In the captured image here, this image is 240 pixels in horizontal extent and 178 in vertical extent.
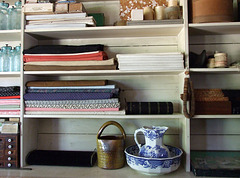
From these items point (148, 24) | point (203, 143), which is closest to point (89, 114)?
point (148, 24)

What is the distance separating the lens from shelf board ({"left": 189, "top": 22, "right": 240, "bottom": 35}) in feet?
4.46

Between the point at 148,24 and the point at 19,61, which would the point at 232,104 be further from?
the point at 19,61

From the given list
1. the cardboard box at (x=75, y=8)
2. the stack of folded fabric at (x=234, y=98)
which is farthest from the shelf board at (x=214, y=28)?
the cardboard box at (x=75, y=8)

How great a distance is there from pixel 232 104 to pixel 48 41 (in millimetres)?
1398

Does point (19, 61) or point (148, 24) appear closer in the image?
point (148, 24)

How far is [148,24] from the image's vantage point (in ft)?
4.62

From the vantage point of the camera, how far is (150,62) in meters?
1.39

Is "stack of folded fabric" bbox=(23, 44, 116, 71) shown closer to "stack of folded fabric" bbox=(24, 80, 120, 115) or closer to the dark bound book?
"stack of folded fabric" bbox=(24, 80, 120, 115)

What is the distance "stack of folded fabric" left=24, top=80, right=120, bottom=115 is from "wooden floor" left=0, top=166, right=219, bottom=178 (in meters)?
0.36

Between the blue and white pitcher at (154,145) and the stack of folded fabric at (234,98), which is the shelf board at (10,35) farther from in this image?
the stack of folded fabric at (234,98)

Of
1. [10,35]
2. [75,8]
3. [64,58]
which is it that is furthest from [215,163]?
[10,35]

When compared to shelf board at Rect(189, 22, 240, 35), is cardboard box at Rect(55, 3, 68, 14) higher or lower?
Result: higher

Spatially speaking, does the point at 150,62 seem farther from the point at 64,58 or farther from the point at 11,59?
the point at 11,59

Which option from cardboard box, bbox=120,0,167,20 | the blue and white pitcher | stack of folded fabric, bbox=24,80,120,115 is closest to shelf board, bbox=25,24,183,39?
cardboard box, bbox=120,0,167,20
